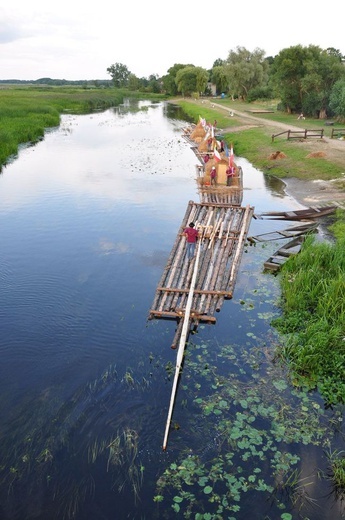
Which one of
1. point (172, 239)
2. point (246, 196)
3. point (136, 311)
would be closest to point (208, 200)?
point (246, 196)

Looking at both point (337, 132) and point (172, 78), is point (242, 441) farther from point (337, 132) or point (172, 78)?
point (172, 78)

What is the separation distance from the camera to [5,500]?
7980mm

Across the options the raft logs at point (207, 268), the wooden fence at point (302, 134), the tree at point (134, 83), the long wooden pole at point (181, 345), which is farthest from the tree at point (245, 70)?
the tree at point (134, 83)

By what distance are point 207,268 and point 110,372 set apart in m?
6.36

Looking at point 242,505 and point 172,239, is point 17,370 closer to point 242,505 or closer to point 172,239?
point 242,505

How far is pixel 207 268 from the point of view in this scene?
16016 mm

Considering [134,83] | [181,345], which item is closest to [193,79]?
[134,83]

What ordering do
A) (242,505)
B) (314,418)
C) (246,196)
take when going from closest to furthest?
(242,505) < (314,418) < (246,196)

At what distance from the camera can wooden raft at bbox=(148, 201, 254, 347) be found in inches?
541

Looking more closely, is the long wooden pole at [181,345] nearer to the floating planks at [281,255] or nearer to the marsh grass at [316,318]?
the marsh grass at [316,318]

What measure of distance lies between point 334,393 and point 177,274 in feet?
23.8

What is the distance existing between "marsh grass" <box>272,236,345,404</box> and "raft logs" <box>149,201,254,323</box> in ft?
7.38

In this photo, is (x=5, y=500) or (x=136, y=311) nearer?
(x=5, y=500)

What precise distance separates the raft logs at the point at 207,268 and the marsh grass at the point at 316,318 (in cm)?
225
